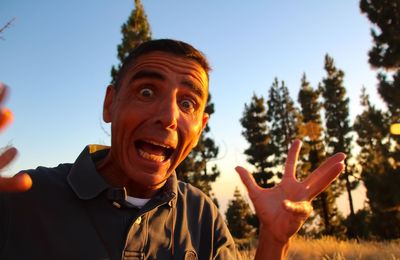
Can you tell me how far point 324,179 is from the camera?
2066 mm

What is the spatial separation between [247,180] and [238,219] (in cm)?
3427

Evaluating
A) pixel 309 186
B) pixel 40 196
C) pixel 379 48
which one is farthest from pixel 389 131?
pixel 40 196

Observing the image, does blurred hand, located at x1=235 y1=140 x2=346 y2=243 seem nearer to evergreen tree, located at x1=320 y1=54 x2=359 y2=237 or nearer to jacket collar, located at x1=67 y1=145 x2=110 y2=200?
jacket collar, located at x1=67 y1=145 x2=110 y2=200

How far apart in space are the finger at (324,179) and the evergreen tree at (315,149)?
26.5 meters

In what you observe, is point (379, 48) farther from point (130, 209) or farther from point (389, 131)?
point (130, 209)

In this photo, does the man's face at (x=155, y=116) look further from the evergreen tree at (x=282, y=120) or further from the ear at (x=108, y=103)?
the evergreen tree at (x=282, y=120)

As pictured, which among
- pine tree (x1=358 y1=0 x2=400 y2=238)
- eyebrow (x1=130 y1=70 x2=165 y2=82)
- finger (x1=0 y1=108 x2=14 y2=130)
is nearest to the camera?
finger (x1=0 y1=108 x2=14 y2=130)

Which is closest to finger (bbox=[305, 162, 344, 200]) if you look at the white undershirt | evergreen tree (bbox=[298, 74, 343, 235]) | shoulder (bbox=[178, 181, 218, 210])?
shoulder (bbox=[178, 181, 218, 210])

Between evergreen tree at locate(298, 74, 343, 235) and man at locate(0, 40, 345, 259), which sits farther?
evergreen tree at locate(298, 74, 343, 235)

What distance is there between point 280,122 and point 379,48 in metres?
17.4

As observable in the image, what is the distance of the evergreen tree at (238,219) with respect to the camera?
34.8 m

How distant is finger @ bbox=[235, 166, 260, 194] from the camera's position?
80.4 inches

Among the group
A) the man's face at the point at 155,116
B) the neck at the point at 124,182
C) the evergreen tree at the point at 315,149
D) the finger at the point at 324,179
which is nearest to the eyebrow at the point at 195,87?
the man's face at the point at 155,116

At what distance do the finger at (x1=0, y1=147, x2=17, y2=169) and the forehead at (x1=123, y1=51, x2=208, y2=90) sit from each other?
89 cm
